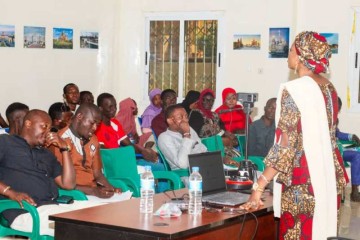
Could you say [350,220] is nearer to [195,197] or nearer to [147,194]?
[195,197]

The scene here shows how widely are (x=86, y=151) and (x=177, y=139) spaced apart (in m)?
1.25

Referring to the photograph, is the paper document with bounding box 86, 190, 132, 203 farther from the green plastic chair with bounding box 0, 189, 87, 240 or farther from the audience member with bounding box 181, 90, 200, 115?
the audience member with bounding box 181, 90, 200, 115

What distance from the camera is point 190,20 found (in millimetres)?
11602

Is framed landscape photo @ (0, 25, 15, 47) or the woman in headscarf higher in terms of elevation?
framed landscape photo @ (0, 25, 15, 47)

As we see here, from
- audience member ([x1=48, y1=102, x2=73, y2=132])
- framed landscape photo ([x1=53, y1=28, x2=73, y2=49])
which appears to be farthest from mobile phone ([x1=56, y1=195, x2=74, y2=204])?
framed landscape photo ([x1=53, y1=28, x2=73, y2=49])

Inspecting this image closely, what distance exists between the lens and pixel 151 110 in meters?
10.4

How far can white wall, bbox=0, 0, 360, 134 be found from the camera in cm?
1003

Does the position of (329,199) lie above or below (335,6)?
below

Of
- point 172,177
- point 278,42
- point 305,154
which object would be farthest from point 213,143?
point 305,154

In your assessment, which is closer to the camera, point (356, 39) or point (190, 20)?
point (356, 39)

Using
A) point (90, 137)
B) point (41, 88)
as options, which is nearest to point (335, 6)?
point (41, 88)

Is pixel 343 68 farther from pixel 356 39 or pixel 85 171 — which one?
pixel 85 171

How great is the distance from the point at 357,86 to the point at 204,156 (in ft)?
20.6

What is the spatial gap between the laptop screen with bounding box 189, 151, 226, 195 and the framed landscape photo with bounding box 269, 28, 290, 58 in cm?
606
